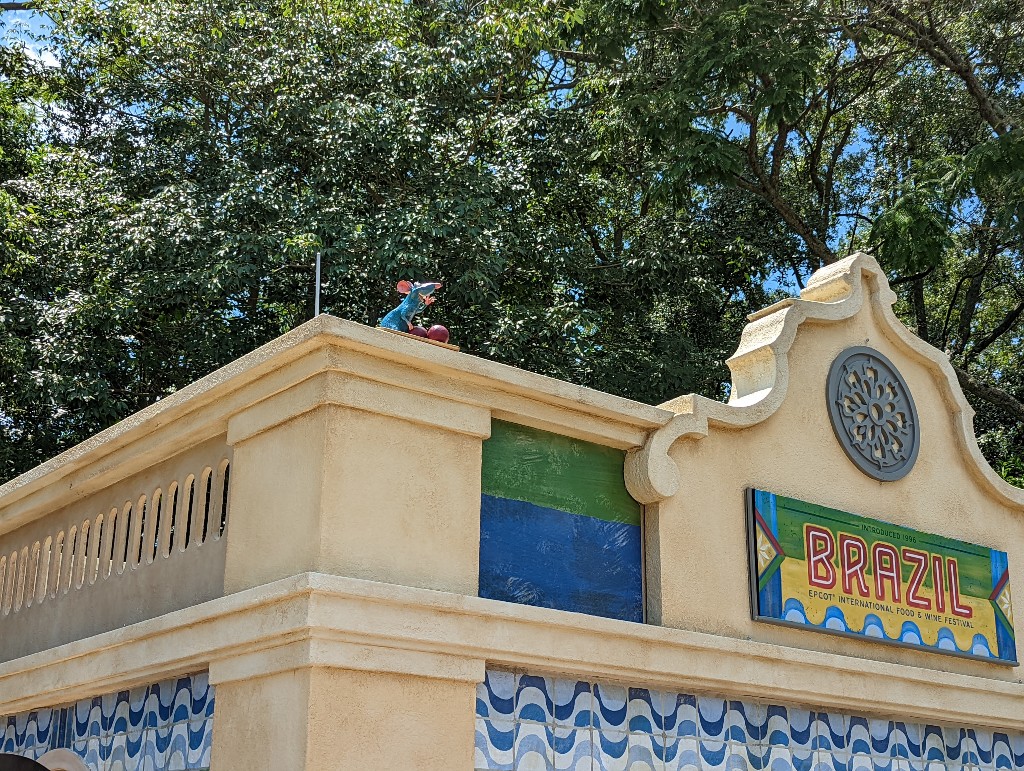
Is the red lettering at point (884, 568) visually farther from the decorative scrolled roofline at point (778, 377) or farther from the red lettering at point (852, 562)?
the decorative scrolled roofline at point (778, 377)

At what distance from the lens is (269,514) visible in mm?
5539

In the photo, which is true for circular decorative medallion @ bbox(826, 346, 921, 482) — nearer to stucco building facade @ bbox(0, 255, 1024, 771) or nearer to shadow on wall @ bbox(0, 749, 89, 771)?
stucco building facade @ bbox(0, 255, 1024, 771)

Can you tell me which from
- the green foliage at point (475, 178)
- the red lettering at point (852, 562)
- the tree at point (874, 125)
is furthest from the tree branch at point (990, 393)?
the red lettering at point (852, 562)

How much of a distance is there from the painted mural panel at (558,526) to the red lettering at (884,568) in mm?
1706

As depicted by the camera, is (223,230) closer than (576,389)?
No

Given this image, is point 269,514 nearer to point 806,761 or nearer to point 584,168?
point 806,761

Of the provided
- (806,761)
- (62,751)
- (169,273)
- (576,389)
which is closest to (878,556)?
(806,761)

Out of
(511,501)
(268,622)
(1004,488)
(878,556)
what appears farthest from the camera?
(1004,488)

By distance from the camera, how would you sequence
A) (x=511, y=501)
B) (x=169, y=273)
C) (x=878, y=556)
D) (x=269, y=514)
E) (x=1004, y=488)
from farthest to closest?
(x=169, y=273), (x=1004, y=488), (x=878, y=556), (x=511, y=501), (x=269, y=514)

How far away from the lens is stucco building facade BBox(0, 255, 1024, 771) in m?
5.23

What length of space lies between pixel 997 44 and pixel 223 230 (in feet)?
32.0

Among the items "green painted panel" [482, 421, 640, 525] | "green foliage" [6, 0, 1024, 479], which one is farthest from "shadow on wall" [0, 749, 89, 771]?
"green foliage" [6, 0, 1024, 479]

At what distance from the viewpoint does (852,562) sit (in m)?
7.18

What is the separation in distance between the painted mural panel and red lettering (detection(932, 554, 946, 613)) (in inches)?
90.4
